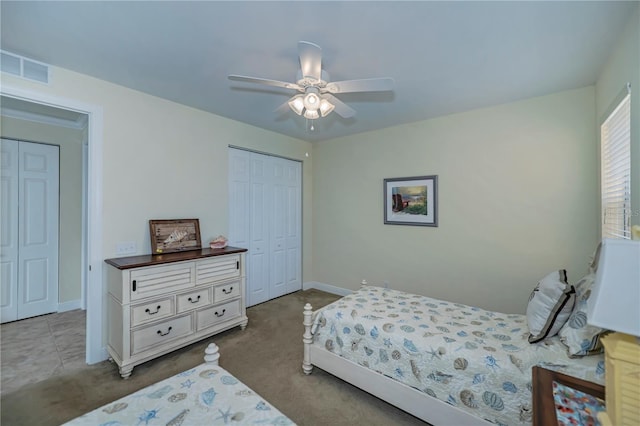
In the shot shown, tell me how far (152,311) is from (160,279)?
0.94 ft

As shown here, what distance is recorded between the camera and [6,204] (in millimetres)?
3242

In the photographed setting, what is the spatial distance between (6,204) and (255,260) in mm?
3082

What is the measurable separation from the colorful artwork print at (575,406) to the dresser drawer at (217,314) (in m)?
2.79

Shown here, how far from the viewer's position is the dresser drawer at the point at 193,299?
2.62 metres

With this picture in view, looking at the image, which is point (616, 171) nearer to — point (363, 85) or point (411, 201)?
point (411, 201)

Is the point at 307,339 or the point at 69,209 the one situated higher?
the point at 69,209

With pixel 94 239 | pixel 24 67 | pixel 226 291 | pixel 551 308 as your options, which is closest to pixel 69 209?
pixel 94 239

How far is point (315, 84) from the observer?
6.09 ft

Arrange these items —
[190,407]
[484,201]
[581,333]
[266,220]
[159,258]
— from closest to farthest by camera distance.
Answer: [190,407] < [581,333] < [159,258] < [484,201] < [266,220]

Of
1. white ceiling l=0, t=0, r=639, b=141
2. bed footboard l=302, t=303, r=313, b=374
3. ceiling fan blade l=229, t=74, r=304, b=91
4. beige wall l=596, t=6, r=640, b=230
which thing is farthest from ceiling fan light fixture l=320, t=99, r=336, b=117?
beige wall l=596, t=6, r=640, b=230

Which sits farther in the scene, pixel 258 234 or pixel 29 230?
pixel 258 234

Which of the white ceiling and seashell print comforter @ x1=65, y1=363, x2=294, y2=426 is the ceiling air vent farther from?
seashell print comforter @ x1=65, y1=363, x2=294, y2=426

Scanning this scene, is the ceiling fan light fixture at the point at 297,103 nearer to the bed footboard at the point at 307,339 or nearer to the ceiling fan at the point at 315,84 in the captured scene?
the ceiling fan at the point at 315,84

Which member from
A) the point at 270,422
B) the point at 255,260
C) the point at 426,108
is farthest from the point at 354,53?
the point at 255,260
